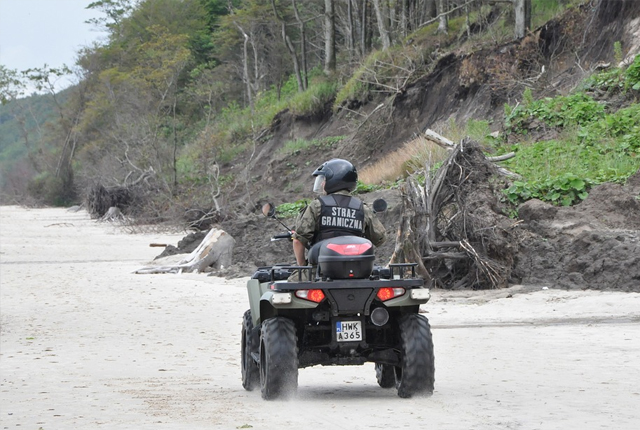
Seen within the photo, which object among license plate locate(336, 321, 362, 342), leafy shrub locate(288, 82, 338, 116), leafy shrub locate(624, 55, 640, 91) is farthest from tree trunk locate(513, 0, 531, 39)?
license plate locate(336, 321, 362, 342)

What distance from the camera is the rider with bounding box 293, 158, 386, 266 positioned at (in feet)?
24.3

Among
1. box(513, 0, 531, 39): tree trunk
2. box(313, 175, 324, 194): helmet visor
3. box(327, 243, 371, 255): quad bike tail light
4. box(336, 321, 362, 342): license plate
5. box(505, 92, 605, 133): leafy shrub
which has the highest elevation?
box(513, 0, 531, 39): tree trunk

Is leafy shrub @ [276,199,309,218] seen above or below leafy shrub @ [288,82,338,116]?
below

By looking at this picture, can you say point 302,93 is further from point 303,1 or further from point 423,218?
point 423,218

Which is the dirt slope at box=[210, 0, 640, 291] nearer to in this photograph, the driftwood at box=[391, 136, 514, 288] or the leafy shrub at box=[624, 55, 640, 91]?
the driftwood at box=[391, 136, 514, 288]

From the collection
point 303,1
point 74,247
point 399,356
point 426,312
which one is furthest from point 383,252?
point 303,1

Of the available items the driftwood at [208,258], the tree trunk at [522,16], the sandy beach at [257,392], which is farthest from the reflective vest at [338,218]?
the tree trunk at [522,16]

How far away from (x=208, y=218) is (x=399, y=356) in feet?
86.6

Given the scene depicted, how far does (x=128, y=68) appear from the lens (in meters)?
74.4

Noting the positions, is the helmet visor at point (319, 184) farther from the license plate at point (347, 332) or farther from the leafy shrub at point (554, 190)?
the leafy shrub at point (554, 190)

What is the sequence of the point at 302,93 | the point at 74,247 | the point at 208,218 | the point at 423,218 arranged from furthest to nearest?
1. the point at 302,93
2. the point at 208,218
3. the point at 74,247
4. the point at 423,218

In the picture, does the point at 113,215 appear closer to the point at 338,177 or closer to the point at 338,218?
the point at 338,177

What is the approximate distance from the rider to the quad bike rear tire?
1036 millimetres

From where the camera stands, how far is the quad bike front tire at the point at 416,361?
7.09 m
